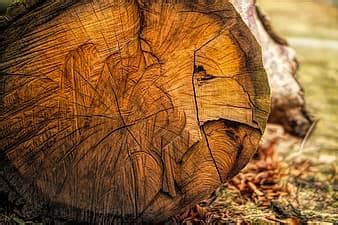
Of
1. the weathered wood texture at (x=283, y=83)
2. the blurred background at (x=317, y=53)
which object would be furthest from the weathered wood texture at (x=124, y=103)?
the blurred background at (x=317, y=53)

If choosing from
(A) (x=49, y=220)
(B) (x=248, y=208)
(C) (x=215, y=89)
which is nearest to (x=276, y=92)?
(B) (x=248, y=208)

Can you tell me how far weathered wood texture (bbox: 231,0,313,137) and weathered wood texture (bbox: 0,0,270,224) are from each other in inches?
53.2

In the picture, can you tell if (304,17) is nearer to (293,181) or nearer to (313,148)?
(313,148)

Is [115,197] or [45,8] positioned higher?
[45,8]

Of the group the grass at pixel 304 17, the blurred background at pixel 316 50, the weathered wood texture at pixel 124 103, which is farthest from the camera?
the grass at pixel 304 17

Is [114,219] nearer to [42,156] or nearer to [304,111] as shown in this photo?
[42,156]

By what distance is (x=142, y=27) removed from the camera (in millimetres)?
2240

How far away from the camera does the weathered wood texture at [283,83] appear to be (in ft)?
12.3

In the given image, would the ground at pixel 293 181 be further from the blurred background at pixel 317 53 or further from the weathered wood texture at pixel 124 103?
the weathered wood texture at pixel 124 103

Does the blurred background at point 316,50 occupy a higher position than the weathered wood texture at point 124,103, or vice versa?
the weathered wood texture at point 124,103

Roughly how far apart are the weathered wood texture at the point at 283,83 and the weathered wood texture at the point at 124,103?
135cm

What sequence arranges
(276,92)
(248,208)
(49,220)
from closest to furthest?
(49,220) < (248,208) < (276,92)

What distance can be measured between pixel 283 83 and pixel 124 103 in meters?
1.82

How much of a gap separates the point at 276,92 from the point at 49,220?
2.00 meters
